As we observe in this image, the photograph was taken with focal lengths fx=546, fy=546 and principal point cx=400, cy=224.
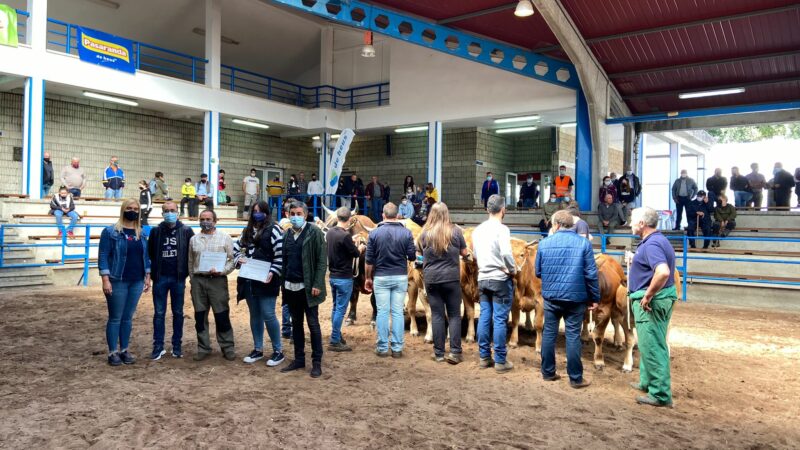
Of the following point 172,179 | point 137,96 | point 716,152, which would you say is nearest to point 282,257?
point 137,96

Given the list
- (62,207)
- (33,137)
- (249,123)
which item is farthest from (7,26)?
(249,123)

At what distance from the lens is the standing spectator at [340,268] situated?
21.4ft

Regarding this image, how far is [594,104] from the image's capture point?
1555cm

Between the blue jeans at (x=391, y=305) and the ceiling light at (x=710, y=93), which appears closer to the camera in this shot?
the blue jeans at (x=391, y=305)

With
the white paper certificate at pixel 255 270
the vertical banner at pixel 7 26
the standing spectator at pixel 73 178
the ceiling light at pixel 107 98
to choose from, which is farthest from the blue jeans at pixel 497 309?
the ceiling light at pixel 107 98

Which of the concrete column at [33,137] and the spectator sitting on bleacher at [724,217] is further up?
the concrete column at [33,137]

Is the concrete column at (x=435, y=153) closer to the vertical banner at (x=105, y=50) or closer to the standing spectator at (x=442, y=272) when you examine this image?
the vertical banner at (x=105, y=50)

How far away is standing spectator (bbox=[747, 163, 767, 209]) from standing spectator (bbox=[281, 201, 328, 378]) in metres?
14.9

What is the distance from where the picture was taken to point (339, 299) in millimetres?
6703

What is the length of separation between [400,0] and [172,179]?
39.4 feet

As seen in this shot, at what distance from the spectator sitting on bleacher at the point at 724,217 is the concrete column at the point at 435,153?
9224 millimetres

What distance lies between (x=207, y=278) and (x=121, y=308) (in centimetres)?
90

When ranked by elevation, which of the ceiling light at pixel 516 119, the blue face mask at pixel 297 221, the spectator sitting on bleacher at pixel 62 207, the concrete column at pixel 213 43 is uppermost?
the concrete column at pixel 213 43

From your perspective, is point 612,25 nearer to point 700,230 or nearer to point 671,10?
point 671,10
